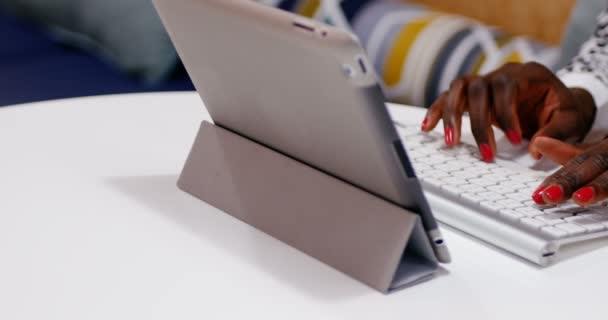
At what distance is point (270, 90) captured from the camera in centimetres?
68

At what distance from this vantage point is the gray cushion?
5.88ft

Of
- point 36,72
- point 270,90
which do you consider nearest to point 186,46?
point 270,90

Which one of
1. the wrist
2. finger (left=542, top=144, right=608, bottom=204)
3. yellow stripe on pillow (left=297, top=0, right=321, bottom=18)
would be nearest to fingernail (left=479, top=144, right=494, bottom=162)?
finger (left=542, top=144, right=608, bottom=204)

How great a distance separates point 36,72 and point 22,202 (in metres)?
1.10

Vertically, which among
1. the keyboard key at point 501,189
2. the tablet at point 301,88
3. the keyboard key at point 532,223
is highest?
the tablet at point 301,88

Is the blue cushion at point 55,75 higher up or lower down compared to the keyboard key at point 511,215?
lower down

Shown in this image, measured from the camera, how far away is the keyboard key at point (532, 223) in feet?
2.28

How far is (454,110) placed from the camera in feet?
3.15

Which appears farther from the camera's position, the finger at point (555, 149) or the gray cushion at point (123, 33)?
the gray cushion at point (123, 33)

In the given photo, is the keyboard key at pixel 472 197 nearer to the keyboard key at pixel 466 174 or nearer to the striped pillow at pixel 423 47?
the keyboard key at pixel 466 174

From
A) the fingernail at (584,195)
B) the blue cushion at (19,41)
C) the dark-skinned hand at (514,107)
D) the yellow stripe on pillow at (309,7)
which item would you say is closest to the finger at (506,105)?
the dark-skinned hand at (514,107)

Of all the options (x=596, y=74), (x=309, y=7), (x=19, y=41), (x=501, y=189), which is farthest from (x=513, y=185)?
(x=19, y=41)

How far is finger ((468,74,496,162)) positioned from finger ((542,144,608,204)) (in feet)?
0.36

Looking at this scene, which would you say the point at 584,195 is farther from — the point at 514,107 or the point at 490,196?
the point at 514,107
